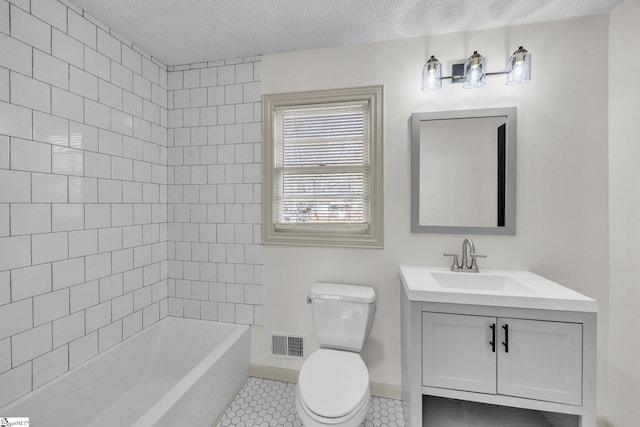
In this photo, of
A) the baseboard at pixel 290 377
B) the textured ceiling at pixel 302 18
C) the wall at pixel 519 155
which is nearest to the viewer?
the textured ceiling at pixel 302 18

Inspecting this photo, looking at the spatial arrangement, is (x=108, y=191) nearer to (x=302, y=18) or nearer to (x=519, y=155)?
(x=302, y=18)

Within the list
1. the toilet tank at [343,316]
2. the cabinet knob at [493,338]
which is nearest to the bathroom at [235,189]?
the toilet tank at [343,316]

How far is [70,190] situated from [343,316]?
173 centimetres

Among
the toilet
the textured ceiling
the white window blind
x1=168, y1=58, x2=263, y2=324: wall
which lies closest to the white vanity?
the toilet

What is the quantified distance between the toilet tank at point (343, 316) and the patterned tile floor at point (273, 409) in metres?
0.44

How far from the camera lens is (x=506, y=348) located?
4.50 feet

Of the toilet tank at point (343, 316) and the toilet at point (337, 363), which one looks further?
the toilet tank at point (343, 316)

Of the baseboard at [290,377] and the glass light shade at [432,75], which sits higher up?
the glass light shade at [432,75]

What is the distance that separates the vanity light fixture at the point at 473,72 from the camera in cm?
166

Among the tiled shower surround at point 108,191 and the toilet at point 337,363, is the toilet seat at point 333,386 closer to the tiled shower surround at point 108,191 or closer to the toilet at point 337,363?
the toilet at point 337,363

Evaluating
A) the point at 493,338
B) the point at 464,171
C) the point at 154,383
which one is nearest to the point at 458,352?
the point at 493,338

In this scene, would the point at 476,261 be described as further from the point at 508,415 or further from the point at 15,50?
the point at 15,50

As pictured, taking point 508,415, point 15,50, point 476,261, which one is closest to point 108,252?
point 15,50

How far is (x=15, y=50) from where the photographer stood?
137 cm
